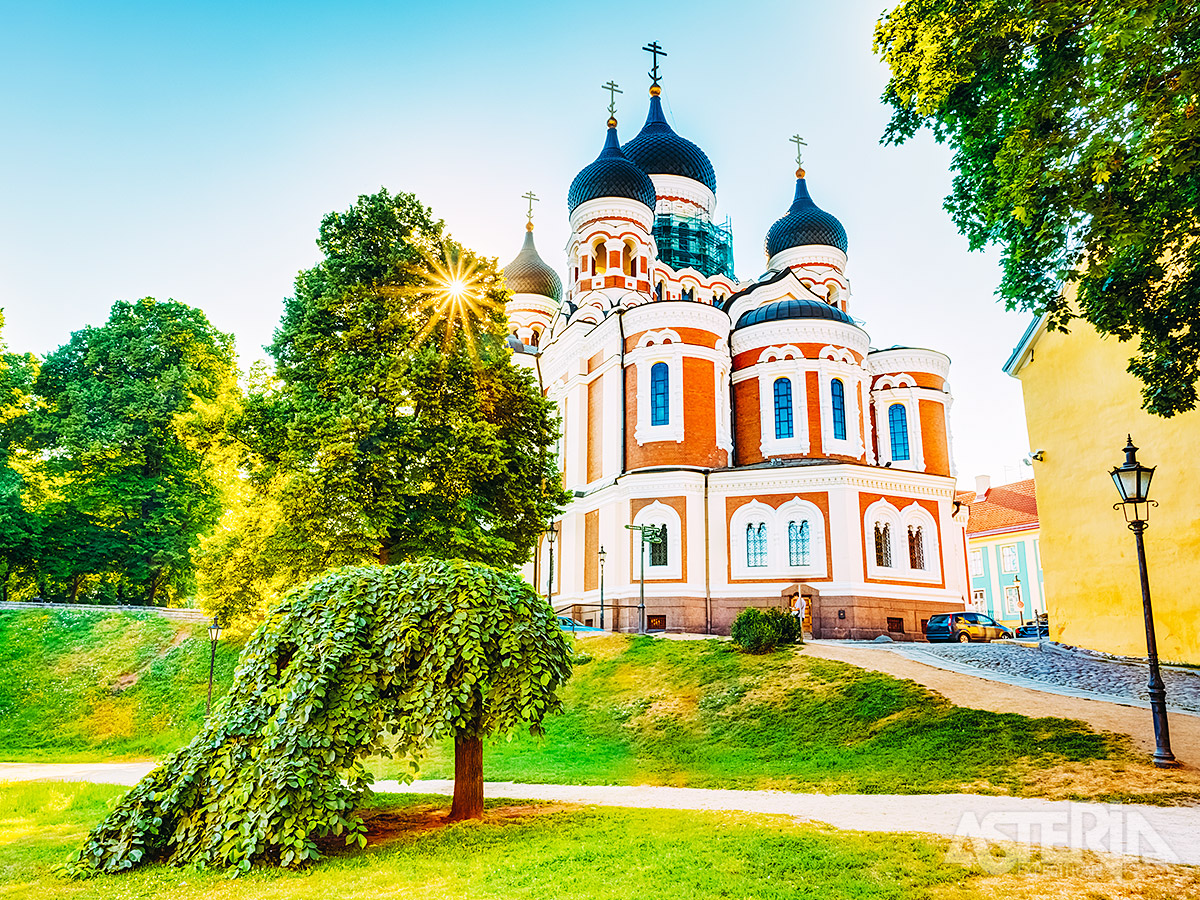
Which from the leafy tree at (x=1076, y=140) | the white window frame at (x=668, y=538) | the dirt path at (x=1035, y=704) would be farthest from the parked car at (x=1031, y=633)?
the leafy tree at (x=1076, y=140)

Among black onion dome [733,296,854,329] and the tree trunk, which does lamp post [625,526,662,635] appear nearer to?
black onion dome [733,296,854,329]

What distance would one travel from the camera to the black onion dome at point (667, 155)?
41750mm

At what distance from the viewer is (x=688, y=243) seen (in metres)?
42.0

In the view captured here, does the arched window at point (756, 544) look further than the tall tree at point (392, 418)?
Yes

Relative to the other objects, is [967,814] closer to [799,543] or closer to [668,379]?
[799,543]

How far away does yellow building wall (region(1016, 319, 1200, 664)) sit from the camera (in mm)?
14742

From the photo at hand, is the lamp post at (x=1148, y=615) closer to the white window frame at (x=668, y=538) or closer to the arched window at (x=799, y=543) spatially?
the arched window at (x=799, y=543)

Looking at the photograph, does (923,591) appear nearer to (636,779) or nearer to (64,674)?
(636,779)

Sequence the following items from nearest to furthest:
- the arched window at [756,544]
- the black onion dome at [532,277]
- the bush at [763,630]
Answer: the bush at [763,630] < the arched window at [756,544] < the black onion dome at [532,277]

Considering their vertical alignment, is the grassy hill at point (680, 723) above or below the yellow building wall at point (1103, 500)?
below

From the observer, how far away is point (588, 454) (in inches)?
1262

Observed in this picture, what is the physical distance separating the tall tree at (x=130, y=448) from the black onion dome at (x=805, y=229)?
26600 mm

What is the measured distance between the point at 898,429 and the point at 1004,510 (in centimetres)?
1540

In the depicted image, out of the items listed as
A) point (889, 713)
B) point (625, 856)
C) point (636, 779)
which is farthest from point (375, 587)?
point (889, 713)
